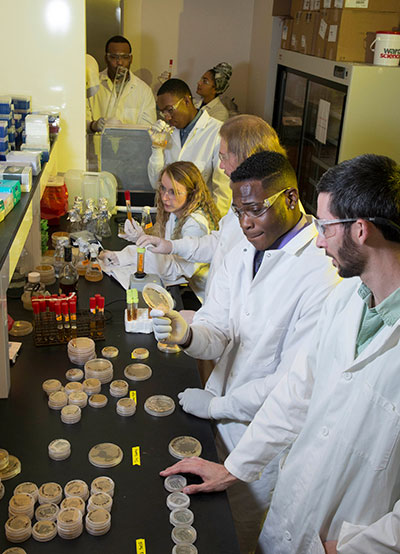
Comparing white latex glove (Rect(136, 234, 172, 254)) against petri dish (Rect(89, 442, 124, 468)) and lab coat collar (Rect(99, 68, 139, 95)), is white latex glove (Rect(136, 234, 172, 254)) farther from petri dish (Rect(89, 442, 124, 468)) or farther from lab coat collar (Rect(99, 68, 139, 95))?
lab coat collar (Rect(99, 68, 139, 95))

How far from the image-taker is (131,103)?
5.39 metres

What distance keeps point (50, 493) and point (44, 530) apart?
0.11m

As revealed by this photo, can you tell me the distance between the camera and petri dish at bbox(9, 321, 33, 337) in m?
2.38

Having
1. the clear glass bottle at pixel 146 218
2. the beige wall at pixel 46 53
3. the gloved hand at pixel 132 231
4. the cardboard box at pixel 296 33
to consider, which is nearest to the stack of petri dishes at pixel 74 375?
the gloved hand at pixel 132 231

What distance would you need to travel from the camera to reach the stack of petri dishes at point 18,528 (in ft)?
4.70

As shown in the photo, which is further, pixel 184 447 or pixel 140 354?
pixel 140 354

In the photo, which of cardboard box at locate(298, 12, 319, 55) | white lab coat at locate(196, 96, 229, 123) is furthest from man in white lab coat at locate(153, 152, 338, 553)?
white lab coat at locate(196, 96, 229, 123)

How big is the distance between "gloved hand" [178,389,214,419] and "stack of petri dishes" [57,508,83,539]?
57 cm

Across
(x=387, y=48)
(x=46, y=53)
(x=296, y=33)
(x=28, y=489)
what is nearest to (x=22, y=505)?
(x=28, y=489)

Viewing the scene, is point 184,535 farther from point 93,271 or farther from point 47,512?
point 93,271

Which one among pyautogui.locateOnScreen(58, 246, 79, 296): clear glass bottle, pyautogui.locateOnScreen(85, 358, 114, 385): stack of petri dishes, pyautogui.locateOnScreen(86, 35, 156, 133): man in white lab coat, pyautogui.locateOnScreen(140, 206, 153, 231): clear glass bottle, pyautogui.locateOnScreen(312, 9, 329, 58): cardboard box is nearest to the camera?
pyautogui.locateOnScreen(85, 358, 114, 385): stack of petri dishes

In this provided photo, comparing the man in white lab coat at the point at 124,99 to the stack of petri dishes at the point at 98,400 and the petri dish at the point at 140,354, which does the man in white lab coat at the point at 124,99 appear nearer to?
the petri dish at the point at 140,354

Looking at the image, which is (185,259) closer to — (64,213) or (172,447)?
(64,213)

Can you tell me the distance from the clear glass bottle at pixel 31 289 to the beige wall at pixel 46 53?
1.66 meters
